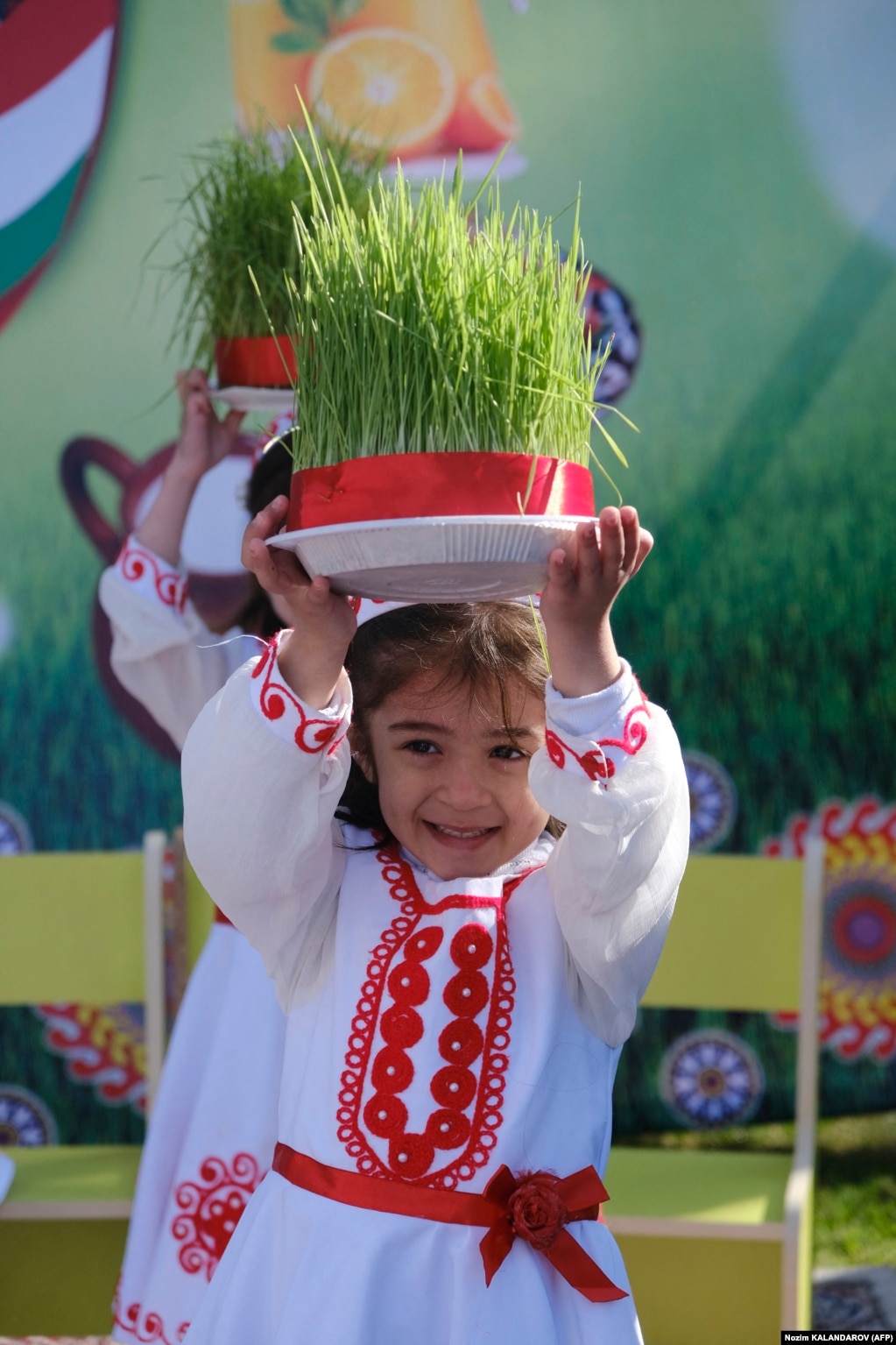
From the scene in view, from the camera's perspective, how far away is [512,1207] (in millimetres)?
1308

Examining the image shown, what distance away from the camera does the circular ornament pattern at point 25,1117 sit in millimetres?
3461

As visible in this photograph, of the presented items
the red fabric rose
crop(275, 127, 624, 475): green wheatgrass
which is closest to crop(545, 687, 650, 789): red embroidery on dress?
crop(275, 127, 624, 475): green wheatgrass

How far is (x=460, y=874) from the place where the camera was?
1463 mm

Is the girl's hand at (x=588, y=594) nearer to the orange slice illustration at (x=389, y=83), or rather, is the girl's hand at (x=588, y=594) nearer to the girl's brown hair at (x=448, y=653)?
the girl's brown hair at (x=448, y=653)

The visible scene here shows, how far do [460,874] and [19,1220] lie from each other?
1.66 m

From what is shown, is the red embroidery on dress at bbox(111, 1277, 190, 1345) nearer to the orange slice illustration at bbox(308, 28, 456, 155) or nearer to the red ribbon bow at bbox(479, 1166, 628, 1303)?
the red ribbon bow at bbox(479, 1166, 628, 1303)

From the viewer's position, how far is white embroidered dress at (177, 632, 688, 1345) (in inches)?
50.3

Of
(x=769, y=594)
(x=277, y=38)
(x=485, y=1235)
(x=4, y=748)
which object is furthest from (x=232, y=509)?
(x=485, y=1235)

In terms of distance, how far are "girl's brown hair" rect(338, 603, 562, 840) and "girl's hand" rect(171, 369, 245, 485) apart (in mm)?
949

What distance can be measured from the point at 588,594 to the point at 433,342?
0.26 m

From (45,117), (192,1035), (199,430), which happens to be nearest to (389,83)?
(45,117)

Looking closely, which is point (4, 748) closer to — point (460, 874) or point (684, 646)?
point (684, 646)

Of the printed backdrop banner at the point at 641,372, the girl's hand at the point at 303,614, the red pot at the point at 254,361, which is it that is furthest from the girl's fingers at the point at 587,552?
the printed backdrop banner at the point at 641,372

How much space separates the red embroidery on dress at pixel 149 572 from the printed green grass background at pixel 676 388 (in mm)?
1107
